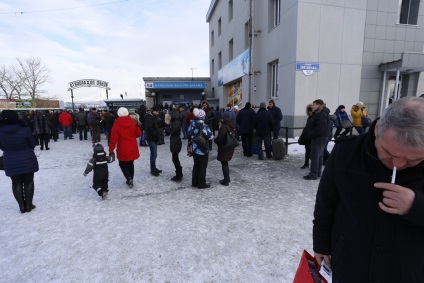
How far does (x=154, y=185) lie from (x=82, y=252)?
258 centimetres

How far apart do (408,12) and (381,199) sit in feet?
50.7

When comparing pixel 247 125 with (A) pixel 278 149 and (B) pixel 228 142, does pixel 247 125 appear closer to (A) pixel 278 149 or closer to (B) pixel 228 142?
(A) pixel 278 149

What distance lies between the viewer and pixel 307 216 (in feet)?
13.2

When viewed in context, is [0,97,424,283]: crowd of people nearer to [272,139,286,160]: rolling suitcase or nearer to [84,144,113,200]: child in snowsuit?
[84,144,113,200]: child in snowsuit

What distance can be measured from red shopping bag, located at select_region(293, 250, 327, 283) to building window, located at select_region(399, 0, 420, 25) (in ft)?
49.6

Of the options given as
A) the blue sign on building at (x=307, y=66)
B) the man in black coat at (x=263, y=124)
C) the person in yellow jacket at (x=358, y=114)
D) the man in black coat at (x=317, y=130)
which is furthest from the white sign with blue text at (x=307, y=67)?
the man in black coat at (x=317, y=130)

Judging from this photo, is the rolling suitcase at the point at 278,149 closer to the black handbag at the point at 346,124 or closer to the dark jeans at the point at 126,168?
the black handbag at the point at 346,124

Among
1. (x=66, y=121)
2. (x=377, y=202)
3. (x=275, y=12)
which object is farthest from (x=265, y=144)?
(x=66, y=121)

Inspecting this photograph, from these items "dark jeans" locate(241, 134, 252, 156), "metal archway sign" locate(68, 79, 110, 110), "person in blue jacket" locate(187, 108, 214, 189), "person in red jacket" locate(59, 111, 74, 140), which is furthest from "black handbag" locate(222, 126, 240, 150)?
"metal archway sign" locate(68, 79, 110, 110)

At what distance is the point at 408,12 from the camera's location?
11938mm

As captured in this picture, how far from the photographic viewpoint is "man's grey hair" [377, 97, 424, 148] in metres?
1.01

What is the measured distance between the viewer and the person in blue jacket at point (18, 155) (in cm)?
410

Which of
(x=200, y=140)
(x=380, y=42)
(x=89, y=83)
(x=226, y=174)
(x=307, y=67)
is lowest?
(x=226, y=174)

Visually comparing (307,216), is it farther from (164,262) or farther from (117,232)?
(117,232)
